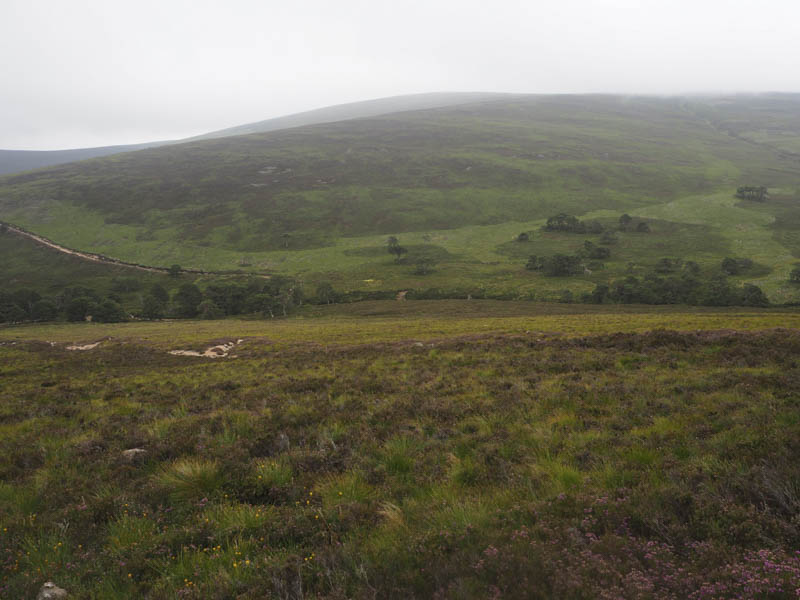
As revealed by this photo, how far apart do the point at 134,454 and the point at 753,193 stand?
18427cm

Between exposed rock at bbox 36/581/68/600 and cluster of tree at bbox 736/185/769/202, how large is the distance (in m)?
183

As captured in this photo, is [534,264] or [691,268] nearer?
[691,268]

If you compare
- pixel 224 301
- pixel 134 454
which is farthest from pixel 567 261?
pixel 134 454

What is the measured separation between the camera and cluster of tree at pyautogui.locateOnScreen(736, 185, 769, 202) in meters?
130

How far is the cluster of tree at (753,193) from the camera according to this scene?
13050 cm

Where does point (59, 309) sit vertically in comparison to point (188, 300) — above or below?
above

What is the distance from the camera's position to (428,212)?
143 metres

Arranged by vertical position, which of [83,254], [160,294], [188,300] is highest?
[83,254]

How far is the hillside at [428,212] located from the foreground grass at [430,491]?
70.4 meters

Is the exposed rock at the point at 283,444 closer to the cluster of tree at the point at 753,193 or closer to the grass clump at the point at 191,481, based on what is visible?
the grass clump at the point at 191,481

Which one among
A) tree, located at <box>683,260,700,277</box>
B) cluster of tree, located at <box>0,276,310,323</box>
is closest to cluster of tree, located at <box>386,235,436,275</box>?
cluster of tree, located at <box>0,276,310,323</box>

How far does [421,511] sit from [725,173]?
22265 cm

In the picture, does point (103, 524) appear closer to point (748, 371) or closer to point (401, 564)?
point (401, 564)

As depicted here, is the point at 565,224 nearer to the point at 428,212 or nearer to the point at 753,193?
the point at 428,212
